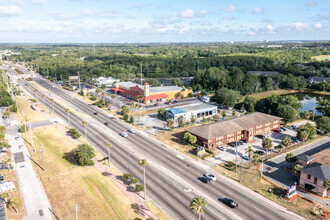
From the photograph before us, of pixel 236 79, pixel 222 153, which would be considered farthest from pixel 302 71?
pixel 222 153

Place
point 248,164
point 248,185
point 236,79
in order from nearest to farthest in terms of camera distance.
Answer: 1. point 248,185
2. point 248,164
3. point 236,79

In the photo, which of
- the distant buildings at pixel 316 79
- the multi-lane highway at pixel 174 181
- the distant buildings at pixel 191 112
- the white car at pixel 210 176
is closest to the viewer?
the multi-lane highway at pixel 174 181

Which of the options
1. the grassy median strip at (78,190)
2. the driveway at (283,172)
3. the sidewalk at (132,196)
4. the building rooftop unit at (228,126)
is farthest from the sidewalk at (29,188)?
the driveway at (283,172)

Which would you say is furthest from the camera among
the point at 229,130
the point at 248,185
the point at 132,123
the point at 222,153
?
the point at 132,123

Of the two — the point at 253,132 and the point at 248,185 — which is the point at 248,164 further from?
the point at 253,132

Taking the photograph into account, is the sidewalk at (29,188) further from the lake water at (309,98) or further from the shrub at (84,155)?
the lake water at (309,98)

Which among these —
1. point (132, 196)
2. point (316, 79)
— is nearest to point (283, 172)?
point (132, 196)

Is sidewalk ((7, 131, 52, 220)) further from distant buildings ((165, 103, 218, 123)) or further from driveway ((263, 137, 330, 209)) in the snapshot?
distant buildings ((165, 103, 218, 123))
